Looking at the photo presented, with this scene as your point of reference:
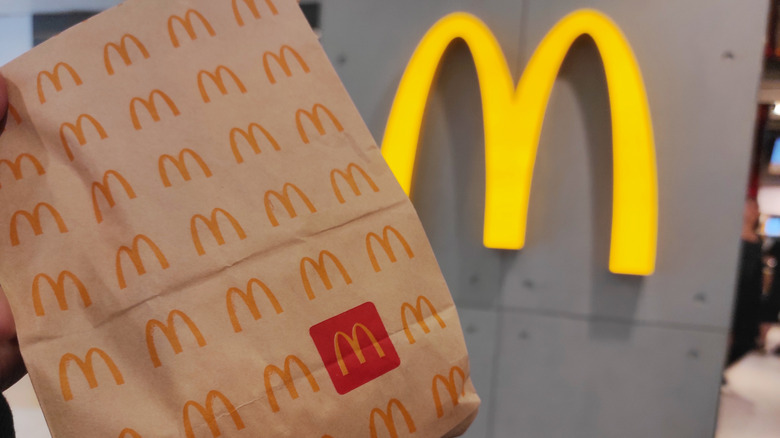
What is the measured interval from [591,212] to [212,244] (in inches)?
57.7

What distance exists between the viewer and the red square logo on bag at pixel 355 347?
16.2 inches

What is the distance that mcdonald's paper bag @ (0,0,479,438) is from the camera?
38 cm

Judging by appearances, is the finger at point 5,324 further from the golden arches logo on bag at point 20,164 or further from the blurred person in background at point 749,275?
the blurred person in background at point 749,275

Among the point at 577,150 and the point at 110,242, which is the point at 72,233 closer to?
the point at 110,242

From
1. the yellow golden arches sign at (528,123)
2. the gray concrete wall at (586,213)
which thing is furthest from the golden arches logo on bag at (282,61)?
the gray concrete wall at (586,213)

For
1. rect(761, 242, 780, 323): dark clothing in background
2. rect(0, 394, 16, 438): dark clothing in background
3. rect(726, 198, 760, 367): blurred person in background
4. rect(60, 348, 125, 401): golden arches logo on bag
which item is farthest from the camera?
rect(761, 242, 780, 323): dark clothing in background

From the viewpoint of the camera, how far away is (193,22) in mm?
432

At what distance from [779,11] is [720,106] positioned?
19.2 inches

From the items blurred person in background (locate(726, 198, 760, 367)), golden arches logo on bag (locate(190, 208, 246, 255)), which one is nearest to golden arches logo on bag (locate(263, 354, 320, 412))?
golden arches logo on bag (locate(190, 208, 246, 255))

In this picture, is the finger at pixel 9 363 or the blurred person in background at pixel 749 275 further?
the blurred person in background at pixel 749 275

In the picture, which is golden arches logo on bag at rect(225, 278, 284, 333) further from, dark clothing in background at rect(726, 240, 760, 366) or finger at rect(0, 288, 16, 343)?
dark clothing in background at rect(726, 240, 760, 366)

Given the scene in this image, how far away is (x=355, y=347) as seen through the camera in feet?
1.37

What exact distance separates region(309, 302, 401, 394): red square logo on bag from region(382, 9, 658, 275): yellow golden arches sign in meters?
1.17

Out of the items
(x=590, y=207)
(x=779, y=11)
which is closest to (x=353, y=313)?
(x=590, y=207)
